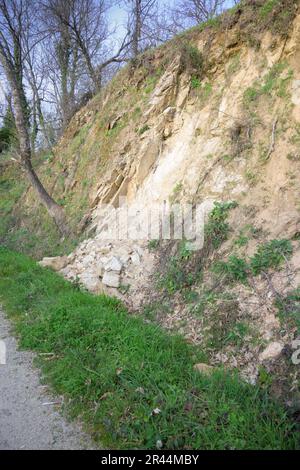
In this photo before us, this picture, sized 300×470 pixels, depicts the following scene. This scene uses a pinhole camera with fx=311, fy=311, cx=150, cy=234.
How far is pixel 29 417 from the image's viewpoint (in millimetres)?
2947

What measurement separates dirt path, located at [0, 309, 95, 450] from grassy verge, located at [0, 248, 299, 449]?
147mm

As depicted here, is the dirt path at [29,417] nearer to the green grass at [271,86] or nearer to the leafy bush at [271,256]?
the leafy bush at [271,256]

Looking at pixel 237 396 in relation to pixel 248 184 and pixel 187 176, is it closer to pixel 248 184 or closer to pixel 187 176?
pixel 248 184

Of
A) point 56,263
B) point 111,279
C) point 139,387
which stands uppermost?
point 56,263

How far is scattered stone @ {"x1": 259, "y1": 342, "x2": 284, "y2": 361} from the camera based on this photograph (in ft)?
11.0

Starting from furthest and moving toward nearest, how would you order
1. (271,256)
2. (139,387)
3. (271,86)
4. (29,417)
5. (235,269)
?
(271,86), (235,269), (271,256), (139,387), (29,417)

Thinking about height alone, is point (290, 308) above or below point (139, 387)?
above

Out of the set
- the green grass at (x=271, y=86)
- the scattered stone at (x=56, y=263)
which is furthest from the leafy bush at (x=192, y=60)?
the scattered stone at (x=56, y=263)

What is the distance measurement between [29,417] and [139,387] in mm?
1069

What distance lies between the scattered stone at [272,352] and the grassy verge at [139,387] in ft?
1.43

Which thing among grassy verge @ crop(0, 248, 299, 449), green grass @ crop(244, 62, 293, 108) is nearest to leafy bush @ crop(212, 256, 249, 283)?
grassy verge @ crop(0, 248, 299, 449)

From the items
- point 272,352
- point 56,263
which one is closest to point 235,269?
point 272,352

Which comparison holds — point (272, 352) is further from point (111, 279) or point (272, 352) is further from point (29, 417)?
point (111, 279)

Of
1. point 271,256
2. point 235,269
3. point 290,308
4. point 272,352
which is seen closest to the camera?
point 272,352
